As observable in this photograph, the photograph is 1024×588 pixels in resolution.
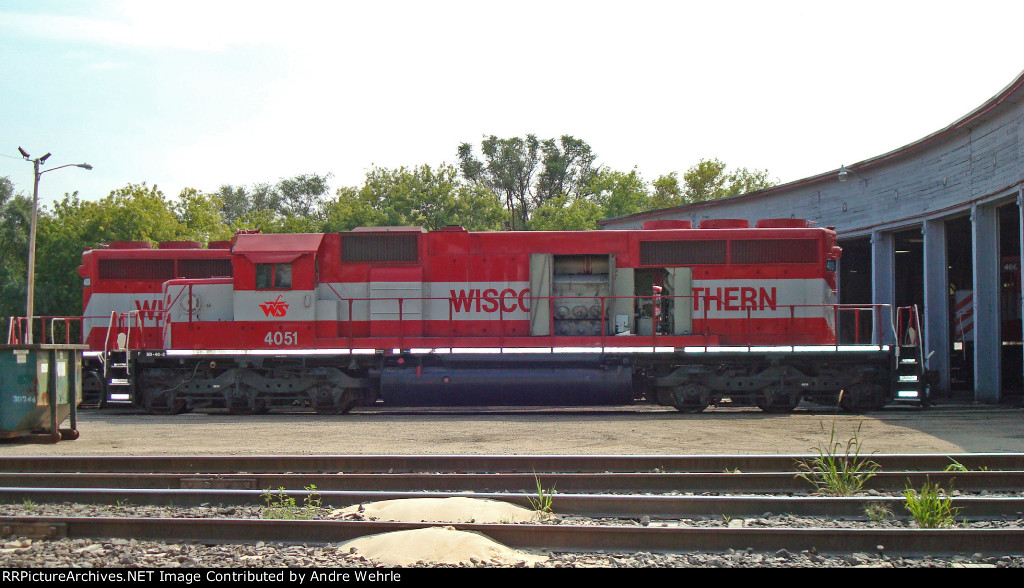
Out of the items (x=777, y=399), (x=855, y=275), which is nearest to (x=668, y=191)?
(x=855, y=275)

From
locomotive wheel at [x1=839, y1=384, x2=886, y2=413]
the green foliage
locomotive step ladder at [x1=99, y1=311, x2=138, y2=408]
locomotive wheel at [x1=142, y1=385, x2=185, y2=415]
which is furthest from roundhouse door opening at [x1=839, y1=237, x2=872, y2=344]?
the green foliage

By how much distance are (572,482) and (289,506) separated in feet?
8.91

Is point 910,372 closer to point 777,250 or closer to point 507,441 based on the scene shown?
point 777,250

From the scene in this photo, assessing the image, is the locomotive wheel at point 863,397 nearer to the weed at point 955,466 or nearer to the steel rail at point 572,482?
the weed at point 955,466

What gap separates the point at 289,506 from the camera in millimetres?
6824

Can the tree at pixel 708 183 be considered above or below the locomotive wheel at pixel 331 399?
above

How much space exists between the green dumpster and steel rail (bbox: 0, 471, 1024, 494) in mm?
3382

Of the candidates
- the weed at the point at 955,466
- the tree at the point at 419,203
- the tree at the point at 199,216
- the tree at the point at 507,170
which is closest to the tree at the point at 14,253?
the tree at the point at 199,216

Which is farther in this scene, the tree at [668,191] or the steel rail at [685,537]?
the tree at [668,191]

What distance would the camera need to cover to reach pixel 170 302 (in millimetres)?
14234

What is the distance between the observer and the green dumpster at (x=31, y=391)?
35.2ft

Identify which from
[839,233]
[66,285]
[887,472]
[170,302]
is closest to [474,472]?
[887,472]

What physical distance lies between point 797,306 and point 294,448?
343 inches

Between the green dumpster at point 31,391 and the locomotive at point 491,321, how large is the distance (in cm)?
263
